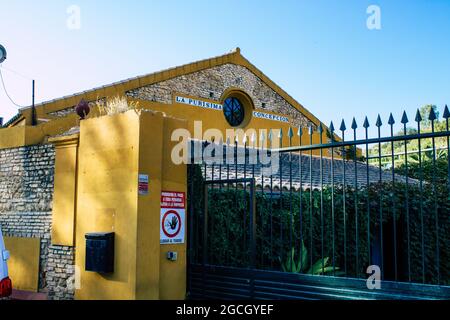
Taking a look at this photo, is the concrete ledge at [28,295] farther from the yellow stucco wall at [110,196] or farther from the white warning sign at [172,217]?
the white warning sign at [172,217]

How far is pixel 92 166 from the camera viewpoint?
7.04m

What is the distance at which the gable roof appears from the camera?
1376 centimetres

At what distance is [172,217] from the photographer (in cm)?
672

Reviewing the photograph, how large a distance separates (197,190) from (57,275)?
8.74 feet

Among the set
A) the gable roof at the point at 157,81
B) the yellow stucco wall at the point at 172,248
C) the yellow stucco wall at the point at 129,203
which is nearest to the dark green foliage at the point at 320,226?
the yellow stucco wall at the point at 172,248

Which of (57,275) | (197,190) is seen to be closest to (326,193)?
(197,190)

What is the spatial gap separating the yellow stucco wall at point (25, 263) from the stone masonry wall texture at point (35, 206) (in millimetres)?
104

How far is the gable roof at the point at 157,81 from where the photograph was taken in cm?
1376

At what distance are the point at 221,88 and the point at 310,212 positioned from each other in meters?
14.3

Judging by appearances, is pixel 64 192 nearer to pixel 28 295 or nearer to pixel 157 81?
pixel 28 295

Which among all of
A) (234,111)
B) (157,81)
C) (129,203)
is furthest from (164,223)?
(234,111)

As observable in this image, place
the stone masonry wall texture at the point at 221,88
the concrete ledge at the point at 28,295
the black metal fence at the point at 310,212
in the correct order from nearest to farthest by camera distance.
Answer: the black metal fence at the point at 310,212
the concrete ledge at the point at 28,295
the stone masonry wall texture at the point at 221,88

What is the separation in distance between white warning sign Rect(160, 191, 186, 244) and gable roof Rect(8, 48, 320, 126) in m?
8.05
